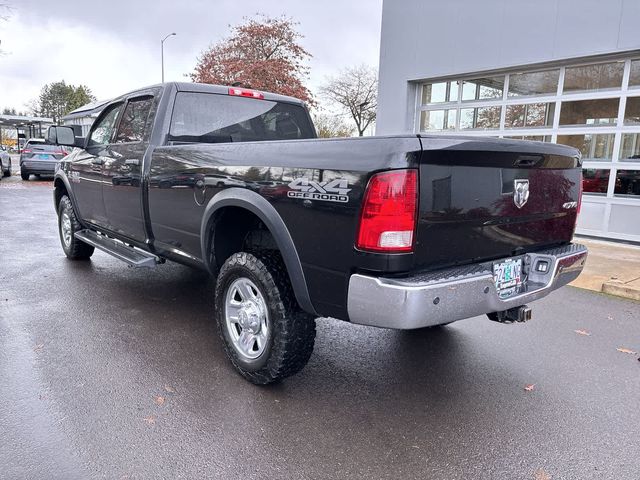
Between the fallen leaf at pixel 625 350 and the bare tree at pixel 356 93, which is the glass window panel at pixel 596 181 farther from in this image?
the bare tree at pixel 356 93

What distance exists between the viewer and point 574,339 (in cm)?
430

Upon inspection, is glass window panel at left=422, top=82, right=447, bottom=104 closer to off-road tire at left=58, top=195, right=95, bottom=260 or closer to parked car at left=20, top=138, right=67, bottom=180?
off-road tire at left=58, top=195, right=95, bottom=260

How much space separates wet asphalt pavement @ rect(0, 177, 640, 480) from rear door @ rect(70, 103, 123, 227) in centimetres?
102

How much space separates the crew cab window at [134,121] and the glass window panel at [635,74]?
7.95 metres

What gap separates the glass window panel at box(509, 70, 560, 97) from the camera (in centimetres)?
933

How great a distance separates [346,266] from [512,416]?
57.4 inches

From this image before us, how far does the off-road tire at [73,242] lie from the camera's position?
6.11m

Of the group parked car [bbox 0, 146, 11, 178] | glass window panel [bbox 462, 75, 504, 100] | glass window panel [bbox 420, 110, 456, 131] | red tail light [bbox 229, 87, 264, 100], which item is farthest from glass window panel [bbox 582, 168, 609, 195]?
parked car [bbox 0, 146, 11, 178]

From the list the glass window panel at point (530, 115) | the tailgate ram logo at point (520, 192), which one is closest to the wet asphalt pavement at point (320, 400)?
the tailgate ram logo at point (520, 192)

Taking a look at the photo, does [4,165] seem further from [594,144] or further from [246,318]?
[246,318]

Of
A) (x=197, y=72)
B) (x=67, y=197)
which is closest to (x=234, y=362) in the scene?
(x=67, y=197)

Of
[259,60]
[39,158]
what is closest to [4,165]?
[39,158]

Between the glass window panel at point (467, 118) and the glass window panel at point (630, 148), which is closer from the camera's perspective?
the glass window panel at point (630, 148)

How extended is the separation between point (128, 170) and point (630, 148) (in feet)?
27.0
